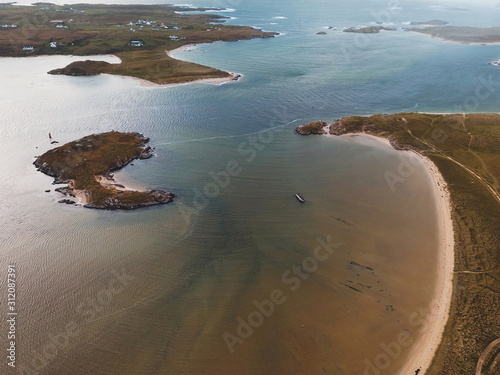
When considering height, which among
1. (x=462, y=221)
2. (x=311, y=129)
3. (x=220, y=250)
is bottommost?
(x=220, y=250)

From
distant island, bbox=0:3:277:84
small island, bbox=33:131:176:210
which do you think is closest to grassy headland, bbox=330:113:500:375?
small island, bbox=33:131:176:210

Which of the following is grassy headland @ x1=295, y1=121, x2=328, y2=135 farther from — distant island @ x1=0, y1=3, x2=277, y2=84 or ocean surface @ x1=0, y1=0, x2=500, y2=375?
distant island @ x1=0, y1=3, x2=277, y2=84

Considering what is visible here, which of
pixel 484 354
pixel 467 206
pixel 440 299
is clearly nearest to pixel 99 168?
pixel 440 299

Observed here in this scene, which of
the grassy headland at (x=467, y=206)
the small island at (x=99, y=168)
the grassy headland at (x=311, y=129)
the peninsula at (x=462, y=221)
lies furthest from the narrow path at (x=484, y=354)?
the grassy headland at (x=311, y=129)

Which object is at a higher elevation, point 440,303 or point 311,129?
point 311,129

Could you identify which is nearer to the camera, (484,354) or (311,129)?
(484,354)

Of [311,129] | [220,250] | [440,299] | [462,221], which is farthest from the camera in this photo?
[311,129]

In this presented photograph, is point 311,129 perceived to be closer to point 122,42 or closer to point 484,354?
point 484,354
